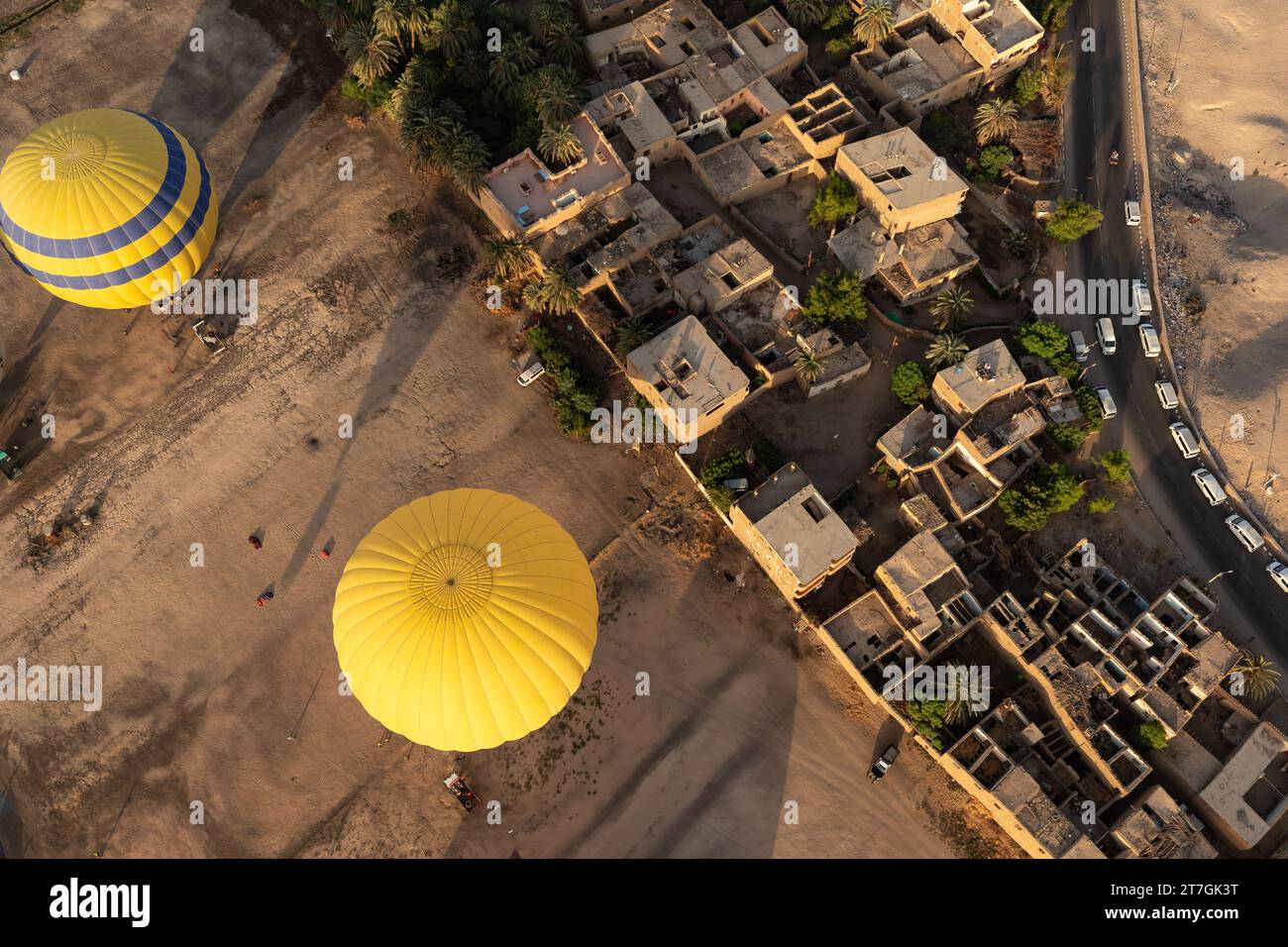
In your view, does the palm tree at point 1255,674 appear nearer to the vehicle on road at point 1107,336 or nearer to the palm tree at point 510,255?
the vehicle on road at point 1107,336

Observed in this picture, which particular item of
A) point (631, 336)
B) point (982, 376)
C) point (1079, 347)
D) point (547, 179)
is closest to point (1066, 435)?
point (982, 376)

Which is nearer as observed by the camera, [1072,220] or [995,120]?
[1072,220]

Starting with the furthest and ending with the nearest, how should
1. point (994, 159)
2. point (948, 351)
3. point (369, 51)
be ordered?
point (369, 51)
point (994, 159)
point (948, 351)

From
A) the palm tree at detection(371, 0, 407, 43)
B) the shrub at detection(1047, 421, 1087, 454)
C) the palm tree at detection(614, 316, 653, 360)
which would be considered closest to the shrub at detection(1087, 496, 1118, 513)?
the shrub at detection(1047, 421, 1087, 454)

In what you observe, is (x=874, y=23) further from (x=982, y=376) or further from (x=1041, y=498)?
(x=1041, y=498)

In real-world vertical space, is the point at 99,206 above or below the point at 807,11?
below

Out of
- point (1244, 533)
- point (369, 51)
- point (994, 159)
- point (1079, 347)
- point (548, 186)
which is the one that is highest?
point (994, 159)

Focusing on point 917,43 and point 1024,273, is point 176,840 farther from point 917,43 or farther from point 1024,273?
point 917,43
